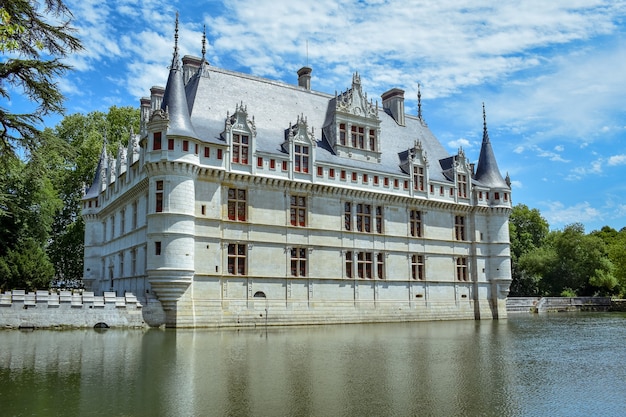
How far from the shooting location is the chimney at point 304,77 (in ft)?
126

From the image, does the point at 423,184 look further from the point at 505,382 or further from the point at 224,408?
the point at 224,408

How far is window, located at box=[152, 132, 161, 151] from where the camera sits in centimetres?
2762

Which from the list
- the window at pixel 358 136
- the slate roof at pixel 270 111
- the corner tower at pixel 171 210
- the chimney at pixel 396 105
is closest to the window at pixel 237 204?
the corner tower at pixel 171 210

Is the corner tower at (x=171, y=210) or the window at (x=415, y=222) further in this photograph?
the window at (x=415, y=222)

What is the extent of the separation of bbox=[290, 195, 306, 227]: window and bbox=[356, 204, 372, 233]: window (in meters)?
3.81

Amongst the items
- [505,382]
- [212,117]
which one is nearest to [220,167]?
[212,117]

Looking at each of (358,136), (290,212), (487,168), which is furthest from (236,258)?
(487,168)

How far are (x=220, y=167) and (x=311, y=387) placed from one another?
734 inches

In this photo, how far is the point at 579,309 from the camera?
50781 mm

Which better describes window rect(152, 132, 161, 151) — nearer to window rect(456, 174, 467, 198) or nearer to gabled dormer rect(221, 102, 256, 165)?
gabled dormer rect(221, 102, 256, 165)

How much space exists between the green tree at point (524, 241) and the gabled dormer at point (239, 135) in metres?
37.4

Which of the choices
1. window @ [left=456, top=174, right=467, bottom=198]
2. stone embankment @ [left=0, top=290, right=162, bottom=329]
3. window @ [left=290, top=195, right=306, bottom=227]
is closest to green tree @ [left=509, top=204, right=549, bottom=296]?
window @ [left=456, top=174, right=467, bottom=198]

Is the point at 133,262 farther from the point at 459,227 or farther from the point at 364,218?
the point at 459,227

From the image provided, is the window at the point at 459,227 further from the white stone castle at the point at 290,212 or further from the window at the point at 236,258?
the window at the point at 236,258
